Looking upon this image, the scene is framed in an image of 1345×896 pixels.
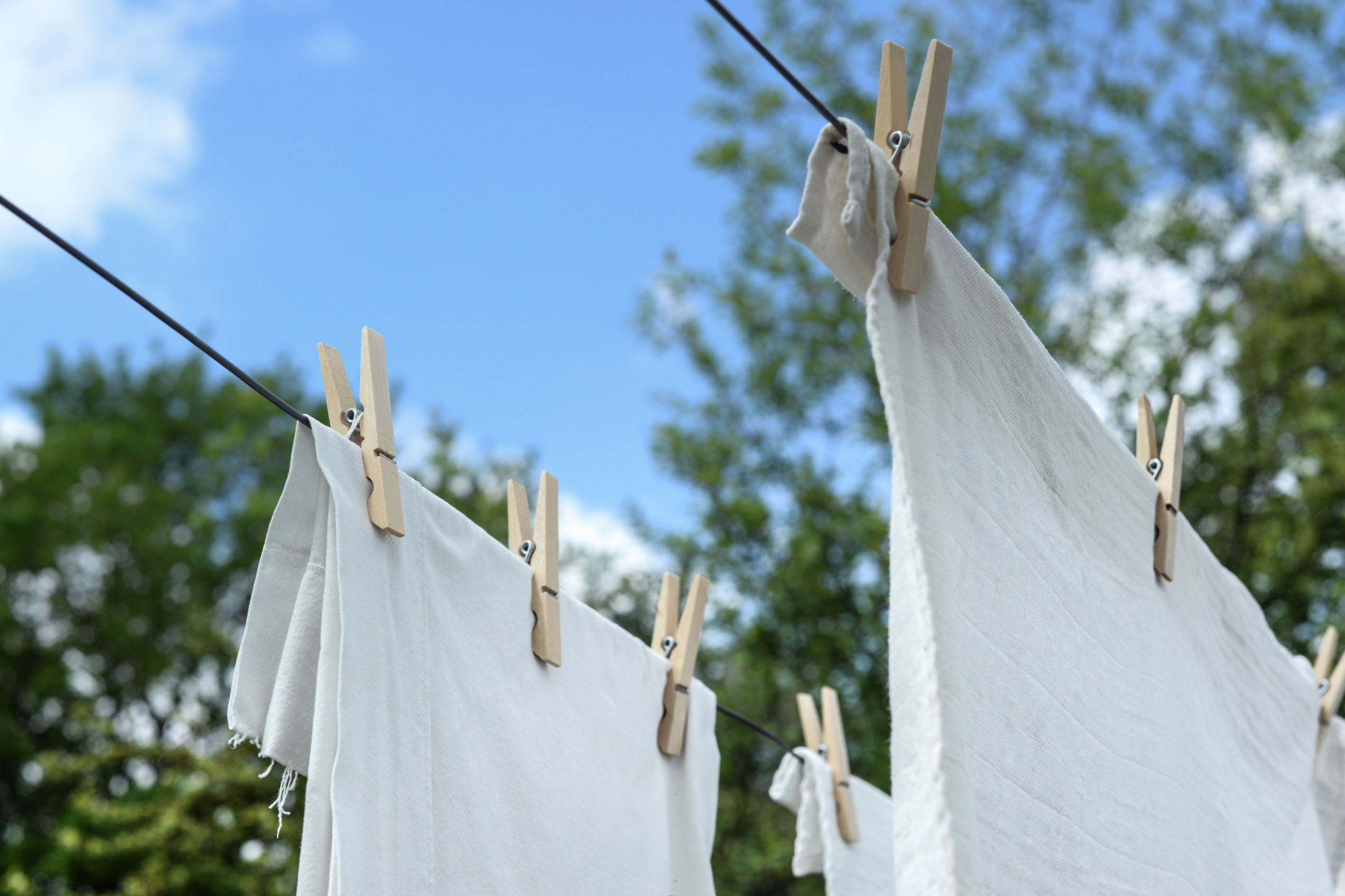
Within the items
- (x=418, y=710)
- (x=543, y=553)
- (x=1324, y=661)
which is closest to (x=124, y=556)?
(x=543, y=553)

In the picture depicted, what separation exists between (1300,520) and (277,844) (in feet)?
12.5

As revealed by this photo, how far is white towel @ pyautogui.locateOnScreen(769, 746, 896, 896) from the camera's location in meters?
1.82

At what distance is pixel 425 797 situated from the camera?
0.99 metres

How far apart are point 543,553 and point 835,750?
788 millimetres

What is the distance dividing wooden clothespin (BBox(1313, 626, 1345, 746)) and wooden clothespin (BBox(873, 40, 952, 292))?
1.17m

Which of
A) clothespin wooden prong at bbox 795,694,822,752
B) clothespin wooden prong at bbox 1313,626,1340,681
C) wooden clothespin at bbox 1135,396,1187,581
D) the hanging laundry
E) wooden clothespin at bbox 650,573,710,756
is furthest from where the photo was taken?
clothespin wooden prong at bbox 795,694,822,752

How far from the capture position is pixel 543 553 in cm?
131

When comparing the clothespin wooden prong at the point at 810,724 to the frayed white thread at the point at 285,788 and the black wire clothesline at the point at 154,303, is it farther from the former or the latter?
the black wire clothesline at the point at 154,303

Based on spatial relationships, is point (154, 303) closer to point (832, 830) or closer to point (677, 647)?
point (677, 647)

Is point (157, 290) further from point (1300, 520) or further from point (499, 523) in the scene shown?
point (1300, 520)

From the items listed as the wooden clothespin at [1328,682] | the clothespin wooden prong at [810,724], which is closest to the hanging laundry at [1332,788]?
the wooden clothespin at [1328,682]

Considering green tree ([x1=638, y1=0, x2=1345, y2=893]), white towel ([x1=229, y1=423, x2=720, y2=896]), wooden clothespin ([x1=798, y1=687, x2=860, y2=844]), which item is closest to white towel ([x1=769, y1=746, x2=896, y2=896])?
wooden clothespin ([x1=798, y1=687, x2=860, y2=844])

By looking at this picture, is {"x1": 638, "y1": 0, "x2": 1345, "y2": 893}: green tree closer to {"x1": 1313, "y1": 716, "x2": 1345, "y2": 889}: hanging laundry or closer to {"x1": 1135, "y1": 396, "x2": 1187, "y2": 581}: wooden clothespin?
{"x1": 1313, "y1": 716, "x2": 1345, "y2": 889}: hanging laundry

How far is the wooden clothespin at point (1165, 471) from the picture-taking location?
1.19 meters
